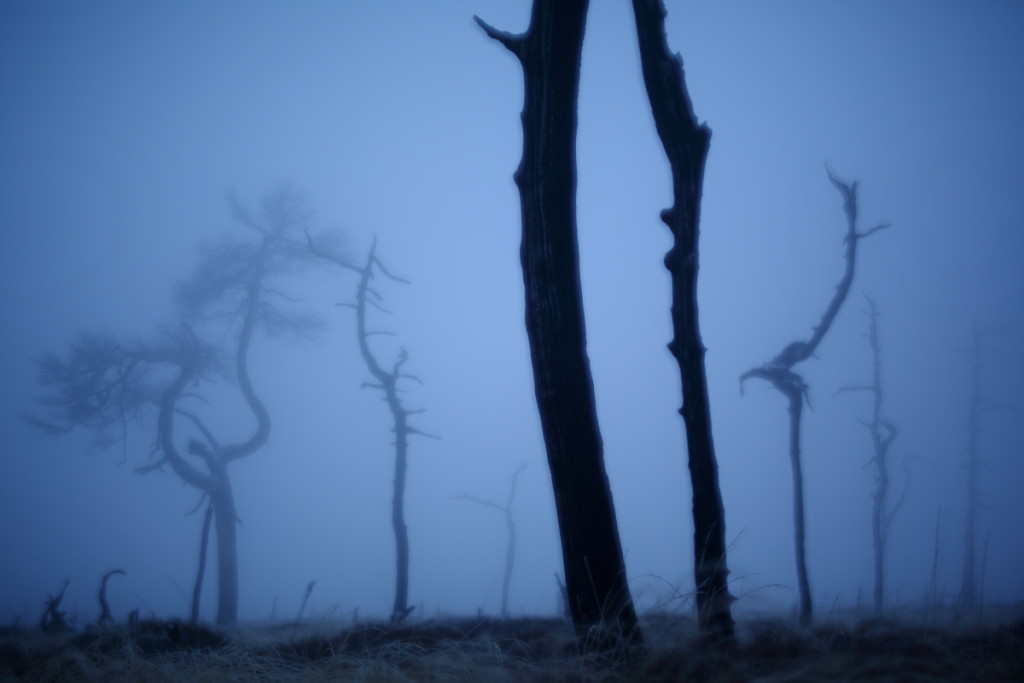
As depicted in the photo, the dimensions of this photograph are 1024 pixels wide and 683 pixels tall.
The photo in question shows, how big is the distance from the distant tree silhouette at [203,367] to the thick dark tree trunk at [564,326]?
14.7 metres

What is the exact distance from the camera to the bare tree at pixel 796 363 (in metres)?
11.3

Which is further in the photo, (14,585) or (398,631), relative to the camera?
(14,585)

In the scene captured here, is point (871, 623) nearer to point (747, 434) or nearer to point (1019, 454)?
point (1019, 454)

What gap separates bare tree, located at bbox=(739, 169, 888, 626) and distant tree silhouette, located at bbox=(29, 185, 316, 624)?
14097mm

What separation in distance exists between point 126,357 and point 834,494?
170 feet

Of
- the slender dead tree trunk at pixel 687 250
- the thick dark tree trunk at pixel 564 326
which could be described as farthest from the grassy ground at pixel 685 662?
the slender dead tree trunk at pixel 687 250

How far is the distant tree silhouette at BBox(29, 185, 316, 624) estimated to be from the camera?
53.6 feet

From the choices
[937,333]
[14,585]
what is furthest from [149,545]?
[937,333]

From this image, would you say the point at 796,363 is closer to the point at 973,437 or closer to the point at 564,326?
the point at 564,326

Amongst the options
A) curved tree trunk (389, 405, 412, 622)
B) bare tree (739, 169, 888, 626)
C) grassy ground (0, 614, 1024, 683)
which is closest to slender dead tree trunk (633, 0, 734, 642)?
grassy ground (0, 614, 1024, 683)

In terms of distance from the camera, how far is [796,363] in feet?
41.7

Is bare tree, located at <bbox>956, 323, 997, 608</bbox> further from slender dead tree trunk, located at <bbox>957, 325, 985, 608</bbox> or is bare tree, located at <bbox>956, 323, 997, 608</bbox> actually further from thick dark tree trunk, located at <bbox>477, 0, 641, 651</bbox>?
thick dark tree trunk, located at <bbox>477, 0, 641, 651</bbox>

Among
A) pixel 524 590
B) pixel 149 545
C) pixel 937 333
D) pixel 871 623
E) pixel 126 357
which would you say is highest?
pixel 937 333

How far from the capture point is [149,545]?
3641cm
